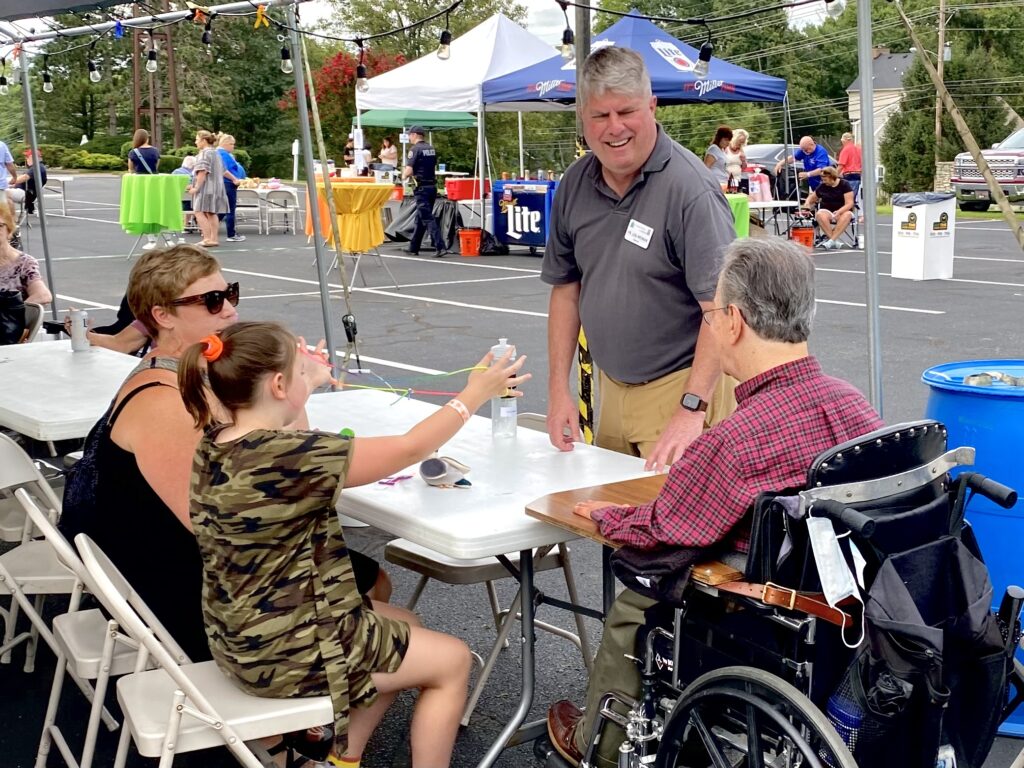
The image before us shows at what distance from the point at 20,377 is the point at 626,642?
2892mm

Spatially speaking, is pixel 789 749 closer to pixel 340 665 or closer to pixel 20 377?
pixel 340 665

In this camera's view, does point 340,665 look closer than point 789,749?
No

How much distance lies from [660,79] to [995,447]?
11.4 metres

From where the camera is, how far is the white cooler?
13.3 meters

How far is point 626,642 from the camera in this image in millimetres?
2473

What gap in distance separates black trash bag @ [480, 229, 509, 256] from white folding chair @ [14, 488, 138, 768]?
1371 centimetres

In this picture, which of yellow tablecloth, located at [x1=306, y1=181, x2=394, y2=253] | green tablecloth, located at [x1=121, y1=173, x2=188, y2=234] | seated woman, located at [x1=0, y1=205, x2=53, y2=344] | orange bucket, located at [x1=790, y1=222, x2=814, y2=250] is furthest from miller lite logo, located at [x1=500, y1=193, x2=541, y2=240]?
seated woman, located at [x1=0, y1=205, x2=53, y2=344]

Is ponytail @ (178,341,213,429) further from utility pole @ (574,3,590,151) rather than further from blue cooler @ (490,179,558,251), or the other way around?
blue cooler @ (490,179,558,251)

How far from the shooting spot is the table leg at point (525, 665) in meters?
2.61

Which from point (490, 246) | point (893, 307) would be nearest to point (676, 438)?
point (893, 307)

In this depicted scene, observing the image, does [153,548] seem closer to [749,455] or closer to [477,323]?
[749,455]

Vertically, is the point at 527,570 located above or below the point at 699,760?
above

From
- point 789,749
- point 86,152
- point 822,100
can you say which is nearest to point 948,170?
point 822,100

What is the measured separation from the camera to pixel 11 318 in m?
5.99
